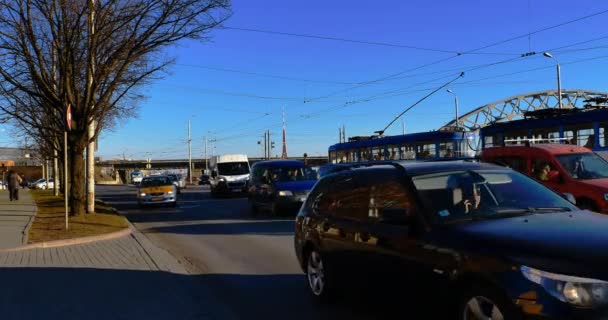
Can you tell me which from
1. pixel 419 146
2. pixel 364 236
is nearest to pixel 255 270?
pixel 364 236

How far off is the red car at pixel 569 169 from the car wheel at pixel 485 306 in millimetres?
7926

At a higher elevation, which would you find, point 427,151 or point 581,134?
point 581,134

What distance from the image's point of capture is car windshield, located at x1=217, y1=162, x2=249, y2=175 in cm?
3419

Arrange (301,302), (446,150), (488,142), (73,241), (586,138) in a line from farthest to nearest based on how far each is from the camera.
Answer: (446,150) → (488,142) → (586,138) → (73,241) → (301,302)

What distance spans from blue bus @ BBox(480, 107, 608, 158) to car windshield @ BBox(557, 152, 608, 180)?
3.55m

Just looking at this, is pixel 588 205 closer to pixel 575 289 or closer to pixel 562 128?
pixel 562 128

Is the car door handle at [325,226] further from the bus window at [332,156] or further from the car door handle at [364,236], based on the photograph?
the bus window at [332,156]

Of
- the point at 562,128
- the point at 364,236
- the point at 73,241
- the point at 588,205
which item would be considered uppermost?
the point at 562,128

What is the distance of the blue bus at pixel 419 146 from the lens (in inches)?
951

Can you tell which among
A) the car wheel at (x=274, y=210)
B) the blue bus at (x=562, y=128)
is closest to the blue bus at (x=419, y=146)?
the blue bus at (x=562, y=128)

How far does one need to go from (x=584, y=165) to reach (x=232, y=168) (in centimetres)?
2431

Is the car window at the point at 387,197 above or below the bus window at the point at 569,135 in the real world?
below

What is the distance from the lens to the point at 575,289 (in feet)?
12.0

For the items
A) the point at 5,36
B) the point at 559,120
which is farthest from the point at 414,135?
the point at 5,36
